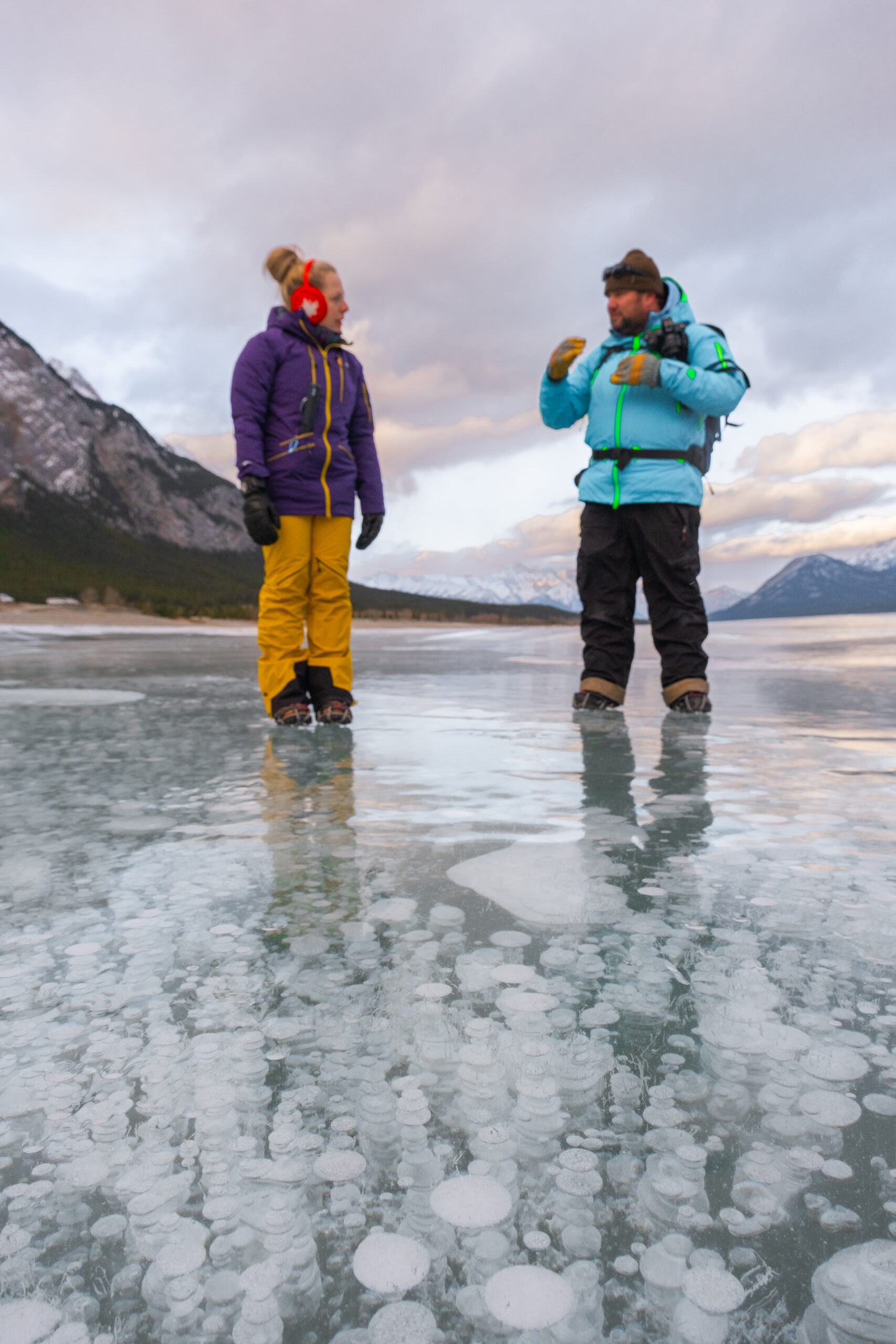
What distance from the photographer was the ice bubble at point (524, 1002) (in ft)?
2.60

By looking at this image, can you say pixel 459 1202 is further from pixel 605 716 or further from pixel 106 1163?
pixel 605 716

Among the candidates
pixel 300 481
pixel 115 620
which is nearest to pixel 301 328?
pixel 300 481

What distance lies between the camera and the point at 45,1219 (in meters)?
0.54

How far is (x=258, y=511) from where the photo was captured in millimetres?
3145

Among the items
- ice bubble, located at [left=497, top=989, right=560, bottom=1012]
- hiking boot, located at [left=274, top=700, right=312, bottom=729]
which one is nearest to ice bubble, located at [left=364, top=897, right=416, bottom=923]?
ice bubble, located at [left=497, top=989, right=560, bottom=1012]

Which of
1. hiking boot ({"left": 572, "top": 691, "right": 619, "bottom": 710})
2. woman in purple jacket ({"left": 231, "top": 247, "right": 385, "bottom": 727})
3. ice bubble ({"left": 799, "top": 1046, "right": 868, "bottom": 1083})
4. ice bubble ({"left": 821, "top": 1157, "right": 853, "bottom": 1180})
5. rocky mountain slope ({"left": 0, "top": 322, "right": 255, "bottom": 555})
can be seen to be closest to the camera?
ice bubble ({"left": 821, "top": 1157, "right": 853, "bottom": 1180})

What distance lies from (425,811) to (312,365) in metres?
2.34

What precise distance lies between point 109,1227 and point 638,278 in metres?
3.70

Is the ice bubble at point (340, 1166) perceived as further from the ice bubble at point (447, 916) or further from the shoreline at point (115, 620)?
the shoreline at point (115, 620)

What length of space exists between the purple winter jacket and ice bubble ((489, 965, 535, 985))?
8.70 feet

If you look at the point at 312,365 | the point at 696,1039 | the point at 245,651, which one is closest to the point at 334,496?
the point at 312,365

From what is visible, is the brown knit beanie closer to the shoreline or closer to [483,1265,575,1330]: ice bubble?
[483,1265,575,1330]: ice bubble

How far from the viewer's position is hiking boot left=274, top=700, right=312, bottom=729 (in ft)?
10.2

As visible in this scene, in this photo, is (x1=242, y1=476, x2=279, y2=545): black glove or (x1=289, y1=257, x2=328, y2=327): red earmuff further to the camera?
(x1=289, y1=257, x2=328, y2=327): red earmuff
